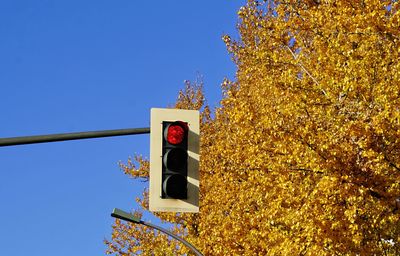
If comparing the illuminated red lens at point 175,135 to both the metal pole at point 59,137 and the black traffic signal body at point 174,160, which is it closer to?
the black traffic signal body at point 174,160

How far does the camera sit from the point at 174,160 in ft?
32.9

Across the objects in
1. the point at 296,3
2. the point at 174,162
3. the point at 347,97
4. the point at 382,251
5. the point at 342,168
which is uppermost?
the point at 296,3

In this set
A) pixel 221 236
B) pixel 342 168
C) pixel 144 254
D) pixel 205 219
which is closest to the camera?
pixel 342 168

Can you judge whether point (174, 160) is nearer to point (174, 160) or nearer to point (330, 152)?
point (174, 160)

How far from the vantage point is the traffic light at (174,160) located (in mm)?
9914

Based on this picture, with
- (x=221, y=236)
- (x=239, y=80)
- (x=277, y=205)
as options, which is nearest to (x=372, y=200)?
(x=277, y=205)

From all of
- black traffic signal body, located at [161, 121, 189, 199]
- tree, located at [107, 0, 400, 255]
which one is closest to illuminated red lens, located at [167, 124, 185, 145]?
black traffic signal body, located at [161, 121, 189, 199]

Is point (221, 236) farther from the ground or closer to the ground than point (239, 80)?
closer to the ground

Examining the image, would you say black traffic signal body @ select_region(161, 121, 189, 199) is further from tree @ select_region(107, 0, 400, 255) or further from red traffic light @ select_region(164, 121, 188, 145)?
tree @ select_region(107, 0, 400, 255)

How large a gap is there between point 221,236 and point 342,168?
768 centimetres

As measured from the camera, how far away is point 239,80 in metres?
36.0

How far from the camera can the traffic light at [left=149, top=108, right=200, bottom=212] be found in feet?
32.5

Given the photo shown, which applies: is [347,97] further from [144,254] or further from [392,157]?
[144,254]

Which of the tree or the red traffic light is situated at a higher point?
the tree
